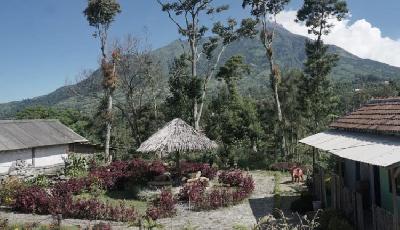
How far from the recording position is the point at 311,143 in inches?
626

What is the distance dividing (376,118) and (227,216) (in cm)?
589

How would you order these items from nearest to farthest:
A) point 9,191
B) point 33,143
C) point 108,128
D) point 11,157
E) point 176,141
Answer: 1. point 9,191
2. point 176,141
3. point 11,157
4. point 33,143
5. point 108,128

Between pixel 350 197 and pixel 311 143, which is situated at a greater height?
pixel 311 143

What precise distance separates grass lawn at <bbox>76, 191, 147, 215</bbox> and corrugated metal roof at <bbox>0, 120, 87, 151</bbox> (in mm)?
9620

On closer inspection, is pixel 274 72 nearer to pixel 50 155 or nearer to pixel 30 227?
pixel 50 155

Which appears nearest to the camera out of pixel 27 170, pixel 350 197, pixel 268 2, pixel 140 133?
pixel 350 197

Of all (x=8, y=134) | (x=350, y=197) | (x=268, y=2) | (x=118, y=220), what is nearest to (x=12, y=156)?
(x=8, y=134)

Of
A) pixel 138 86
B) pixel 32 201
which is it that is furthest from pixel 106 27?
pixel 32 201

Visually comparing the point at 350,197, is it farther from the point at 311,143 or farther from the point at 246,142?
the point at 246,142

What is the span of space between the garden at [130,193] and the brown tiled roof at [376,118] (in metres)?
5.09

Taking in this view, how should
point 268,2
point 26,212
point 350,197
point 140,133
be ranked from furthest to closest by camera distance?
point 140,133 < point 268,2 < point 26,212 < point 350,197

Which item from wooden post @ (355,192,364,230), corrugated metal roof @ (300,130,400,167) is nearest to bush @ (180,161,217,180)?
corrugated metal roof @ (300,130,400,167)

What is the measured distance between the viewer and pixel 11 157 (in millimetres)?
28594

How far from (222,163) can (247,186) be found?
9642 mm
